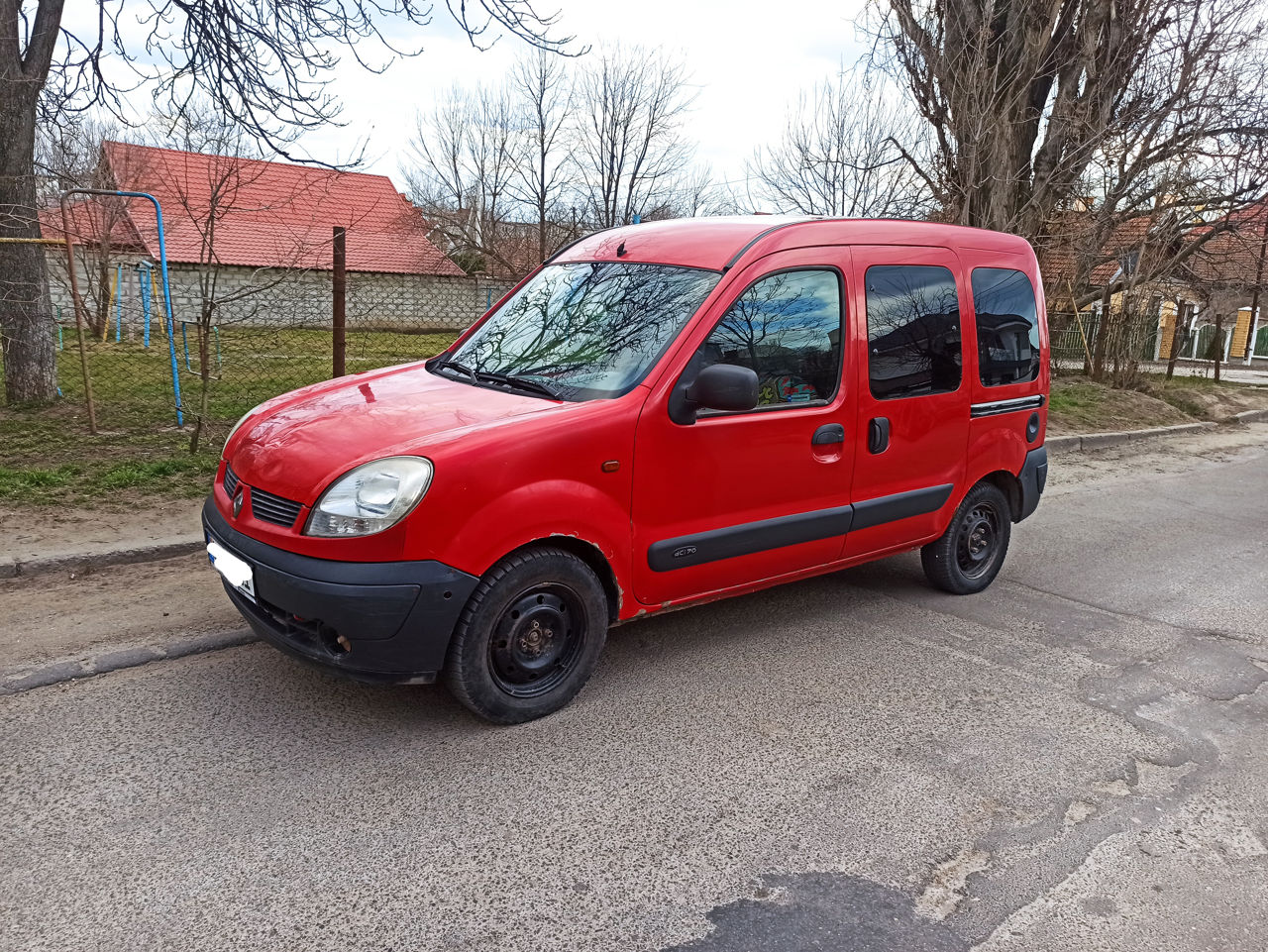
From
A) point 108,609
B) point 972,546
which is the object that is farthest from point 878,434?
point 108,609

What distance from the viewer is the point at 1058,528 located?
7.41 meters

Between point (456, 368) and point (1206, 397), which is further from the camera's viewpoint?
point (1206, 397)

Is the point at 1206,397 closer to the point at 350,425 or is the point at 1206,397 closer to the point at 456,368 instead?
the point at 456,368

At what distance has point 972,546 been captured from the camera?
5.50m

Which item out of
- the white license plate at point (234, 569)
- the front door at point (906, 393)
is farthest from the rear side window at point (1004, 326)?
the white license plate at point (234, 569)

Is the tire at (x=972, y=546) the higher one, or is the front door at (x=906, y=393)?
the front door at (x=906, y=393)

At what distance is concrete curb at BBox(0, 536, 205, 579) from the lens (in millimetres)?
4992

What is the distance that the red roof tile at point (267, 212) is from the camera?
812 centimetres

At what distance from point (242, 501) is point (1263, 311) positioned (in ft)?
147

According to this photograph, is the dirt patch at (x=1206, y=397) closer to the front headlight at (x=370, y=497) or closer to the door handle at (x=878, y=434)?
the door handle at (x=878, y=434)

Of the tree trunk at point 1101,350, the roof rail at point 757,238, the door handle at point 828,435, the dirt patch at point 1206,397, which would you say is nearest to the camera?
the roof rail at point 757,238

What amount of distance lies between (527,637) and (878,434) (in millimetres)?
2057

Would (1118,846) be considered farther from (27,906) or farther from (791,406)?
(27,906)

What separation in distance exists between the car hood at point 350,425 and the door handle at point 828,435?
51.3 inches
